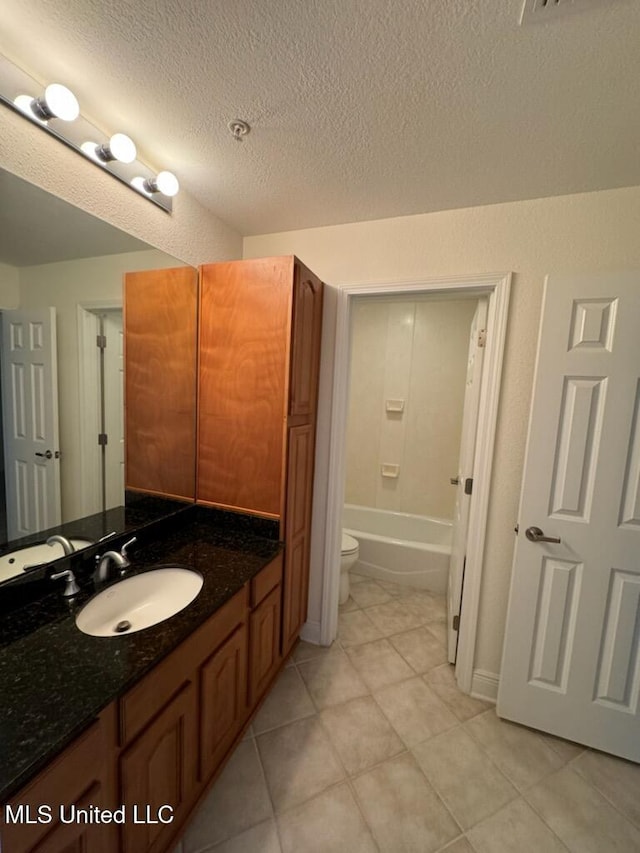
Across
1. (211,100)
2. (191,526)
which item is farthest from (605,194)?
(191,526)

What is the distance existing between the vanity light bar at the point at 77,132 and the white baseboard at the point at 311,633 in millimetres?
2352

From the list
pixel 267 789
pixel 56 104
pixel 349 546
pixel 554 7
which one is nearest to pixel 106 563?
pixel 267 789

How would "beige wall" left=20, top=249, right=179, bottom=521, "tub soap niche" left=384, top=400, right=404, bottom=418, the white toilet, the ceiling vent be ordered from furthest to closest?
"tub soap niche" left=384, top=400, right=404, bottom=418, the white toilet, "beige wall" left=20, top=249, right=179, bottom=521, the ceiling vent

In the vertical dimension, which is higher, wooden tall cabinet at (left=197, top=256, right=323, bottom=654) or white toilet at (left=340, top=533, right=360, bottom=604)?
wooden tall cabinet at (left=197, top=256, right=323, bottom=654)

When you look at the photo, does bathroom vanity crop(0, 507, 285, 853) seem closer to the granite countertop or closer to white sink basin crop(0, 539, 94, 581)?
the granite countertop

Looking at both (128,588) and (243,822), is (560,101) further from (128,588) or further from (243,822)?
(243,822)

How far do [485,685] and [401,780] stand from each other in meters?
0.68

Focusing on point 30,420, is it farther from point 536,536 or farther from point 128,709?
point 536,536

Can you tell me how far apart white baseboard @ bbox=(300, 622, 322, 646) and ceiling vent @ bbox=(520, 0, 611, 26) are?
2559 millimetres

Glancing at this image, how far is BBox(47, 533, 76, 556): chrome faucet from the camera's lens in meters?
1.16

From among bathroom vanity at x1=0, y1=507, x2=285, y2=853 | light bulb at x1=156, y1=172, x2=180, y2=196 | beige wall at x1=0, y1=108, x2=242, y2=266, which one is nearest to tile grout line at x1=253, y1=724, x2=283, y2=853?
bathroom vanity at x1=0, y1=507, x2=285, y2=853

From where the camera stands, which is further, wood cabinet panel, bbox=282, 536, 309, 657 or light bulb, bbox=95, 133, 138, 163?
wood cabinet panel, bbox=282, 536, 309, 657

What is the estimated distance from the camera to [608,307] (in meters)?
1.37

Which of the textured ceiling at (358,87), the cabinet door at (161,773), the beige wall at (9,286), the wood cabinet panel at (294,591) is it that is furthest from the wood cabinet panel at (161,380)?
the cabinet door at (161,773)
